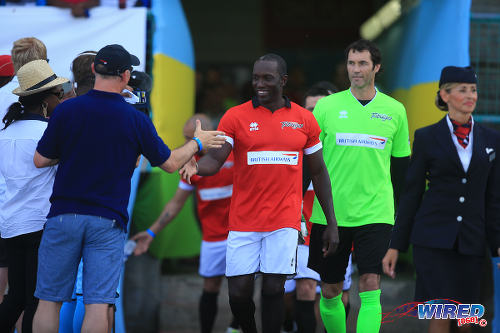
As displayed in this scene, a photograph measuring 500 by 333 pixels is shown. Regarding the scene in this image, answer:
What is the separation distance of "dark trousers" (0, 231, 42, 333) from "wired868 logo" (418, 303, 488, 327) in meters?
2.76

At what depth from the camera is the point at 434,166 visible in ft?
18.5

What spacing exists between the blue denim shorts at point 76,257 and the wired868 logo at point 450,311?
2.39 meters

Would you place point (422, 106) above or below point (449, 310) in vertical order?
above

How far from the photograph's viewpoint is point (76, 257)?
14.9 ft

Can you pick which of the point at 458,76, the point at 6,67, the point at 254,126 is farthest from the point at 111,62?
the point at 458,76

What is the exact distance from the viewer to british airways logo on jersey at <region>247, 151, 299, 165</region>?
17.0 feet

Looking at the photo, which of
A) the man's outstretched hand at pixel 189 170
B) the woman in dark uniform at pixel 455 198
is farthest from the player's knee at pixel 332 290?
the man's outstretched hand at pixel 189 170

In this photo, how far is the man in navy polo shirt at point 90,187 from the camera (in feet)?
14.7

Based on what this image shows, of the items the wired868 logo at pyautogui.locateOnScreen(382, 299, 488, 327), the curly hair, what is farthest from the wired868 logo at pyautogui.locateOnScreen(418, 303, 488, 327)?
the curly hair

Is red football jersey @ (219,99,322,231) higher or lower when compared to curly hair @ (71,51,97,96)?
lower

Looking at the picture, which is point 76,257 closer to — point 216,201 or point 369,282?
point 369,282

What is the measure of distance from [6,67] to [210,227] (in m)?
2.33

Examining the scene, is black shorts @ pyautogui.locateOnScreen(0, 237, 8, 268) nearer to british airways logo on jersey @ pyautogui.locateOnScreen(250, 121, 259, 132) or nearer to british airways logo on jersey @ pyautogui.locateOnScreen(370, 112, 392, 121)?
british airways logo on jersey @ pyautogui.locateOnScreen(250, 121, 259, 132)

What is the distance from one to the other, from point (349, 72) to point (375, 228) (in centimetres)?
122
